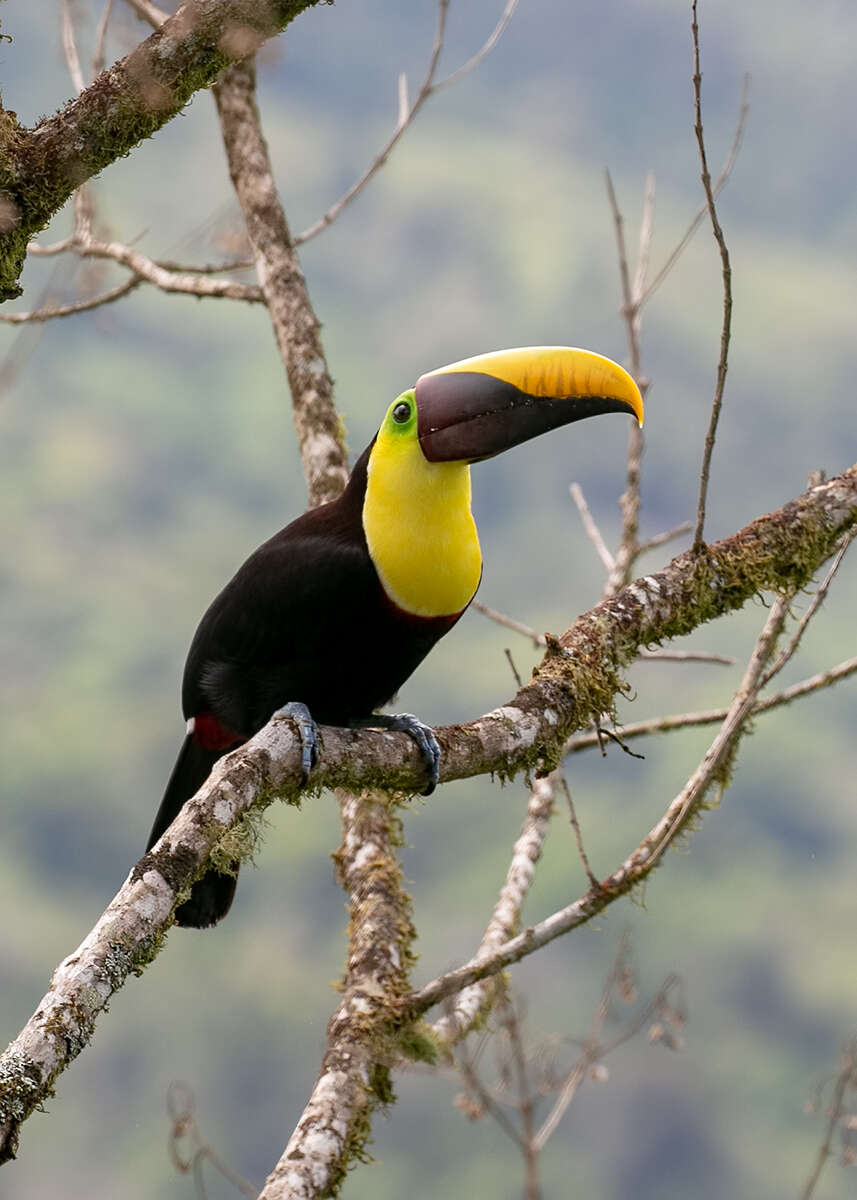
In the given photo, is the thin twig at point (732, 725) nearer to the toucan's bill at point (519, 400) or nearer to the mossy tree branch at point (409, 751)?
the mossy tree branch at point (409, 751)

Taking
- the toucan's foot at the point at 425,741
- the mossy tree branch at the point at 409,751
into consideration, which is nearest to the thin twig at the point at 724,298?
the mossy tree branch at the point at 409,751

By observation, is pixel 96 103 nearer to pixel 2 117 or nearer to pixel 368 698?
pixel 2 117

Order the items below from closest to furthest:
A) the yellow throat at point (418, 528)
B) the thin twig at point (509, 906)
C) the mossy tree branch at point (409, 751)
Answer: the mossy tree branch at point (409, 751) → the yellow throat at point (418, 528) → the thin twig at point (509, 906)

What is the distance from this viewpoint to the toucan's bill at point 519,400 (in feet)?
9.50

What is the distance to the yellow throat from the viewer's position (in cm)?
290

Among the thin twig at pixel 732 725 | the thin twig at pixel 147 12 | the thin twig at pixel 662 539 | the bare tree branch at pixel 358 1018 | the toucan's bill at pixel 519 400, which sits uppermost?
the thin twig at pixel 147 12

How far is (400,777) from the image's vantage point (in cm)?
274

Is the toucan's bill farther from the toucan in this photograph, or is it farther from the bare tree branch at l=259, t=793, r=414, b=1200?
the bare tree branch at l=259, t=793, r=414, b=1200

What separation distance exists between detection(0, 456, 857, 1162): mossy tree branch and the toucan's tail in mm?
693

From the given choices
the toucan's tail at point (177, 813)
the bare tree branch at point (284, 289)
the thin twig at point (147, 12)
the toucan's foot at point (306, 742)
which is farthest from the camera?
the thin twig at point (147, 12)

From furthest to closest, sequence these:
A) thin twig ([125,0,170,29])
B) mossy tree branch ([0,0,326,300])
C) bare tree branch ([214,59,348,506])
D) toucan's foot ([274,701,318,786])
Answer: thin twig ([125,0,170,29]) → bare tree branch ([214,59,348,506]) → toucan's foot ([274,701,318,786]) → mossy tree branch ([0,0,326,300])

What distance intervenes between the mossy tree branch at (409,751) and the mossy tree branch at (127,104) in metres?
1.06

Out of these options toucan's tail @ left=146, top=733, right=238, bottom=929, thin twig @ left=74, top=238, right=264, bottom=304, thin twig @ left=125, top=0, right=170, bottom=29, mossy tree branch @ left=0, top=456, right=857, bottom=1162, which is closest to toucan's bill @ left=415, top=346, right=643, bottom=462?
mossy tree branch @ left=0, top=456, right=857, bottom=1162

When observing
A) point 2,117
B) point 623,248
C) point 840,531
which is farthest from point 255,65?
point 840,531
